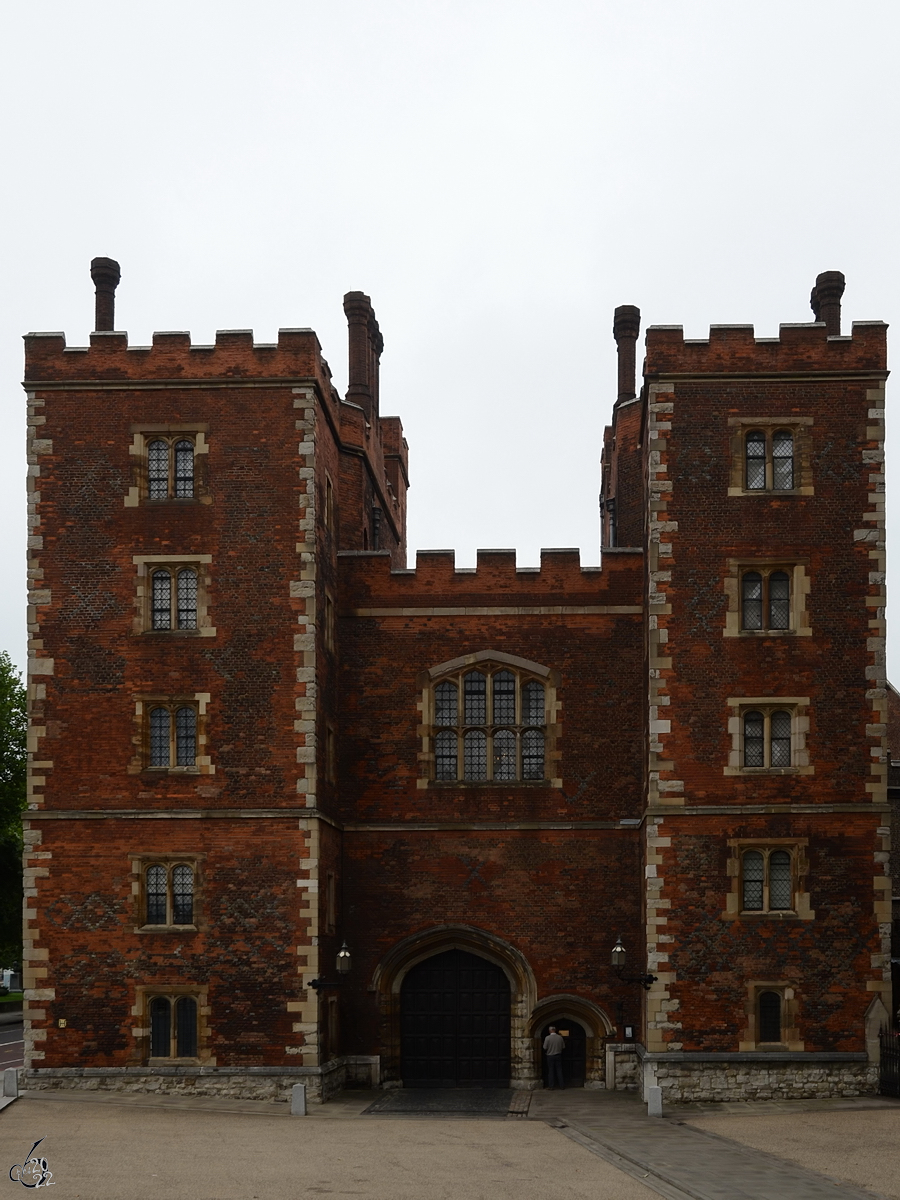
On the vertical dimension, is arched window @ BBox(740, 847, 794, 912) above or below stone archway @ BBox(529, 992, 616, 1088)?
above

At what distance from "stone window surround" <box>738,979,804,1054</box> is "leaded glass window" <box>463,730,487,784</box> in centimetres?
758

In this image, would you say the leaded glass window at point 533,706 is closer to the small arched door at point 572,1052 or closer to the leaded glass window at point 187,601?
the small arched door at point 572,1052

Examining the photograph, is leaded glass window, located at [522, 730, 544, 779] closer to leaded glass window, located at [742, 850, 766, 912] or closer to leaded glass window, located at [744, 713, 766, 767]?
leaded glass window, located at [744, 713, 766, 767]

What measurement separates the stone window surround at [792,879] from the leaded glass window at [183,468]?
1357 cm

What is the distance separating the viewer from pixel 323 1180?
21.8 meters

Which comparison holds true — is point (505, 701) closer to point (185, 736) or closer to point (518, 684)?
point (518, 684)

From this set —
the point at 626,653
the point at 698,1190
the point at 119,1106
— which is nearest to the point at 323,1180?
the point at 698,1190

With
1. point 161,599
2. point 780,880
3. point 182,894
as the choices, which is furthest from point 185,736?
point 780,880

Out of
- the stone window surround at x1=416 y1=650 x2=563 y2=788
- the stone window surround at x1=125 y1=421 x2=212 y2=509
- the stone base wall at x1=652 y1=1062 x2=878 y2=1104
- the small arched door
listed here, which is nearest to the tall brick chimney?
the stone window surround at x1=125 y1=421 x2=212 y2=509

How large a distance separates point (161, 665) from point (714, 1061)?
13.9 m

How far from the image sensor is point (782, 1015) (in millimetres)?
31531

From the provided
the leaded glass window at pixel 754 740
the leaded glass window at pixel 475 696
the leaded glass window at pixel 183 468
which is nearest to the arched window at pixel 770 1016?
the leaded glass window at pixel 754 740

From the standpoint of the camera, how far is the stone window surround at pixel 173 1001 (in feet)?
103

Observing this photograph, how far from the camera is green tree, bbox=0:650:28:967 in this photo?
5175 centimetres
